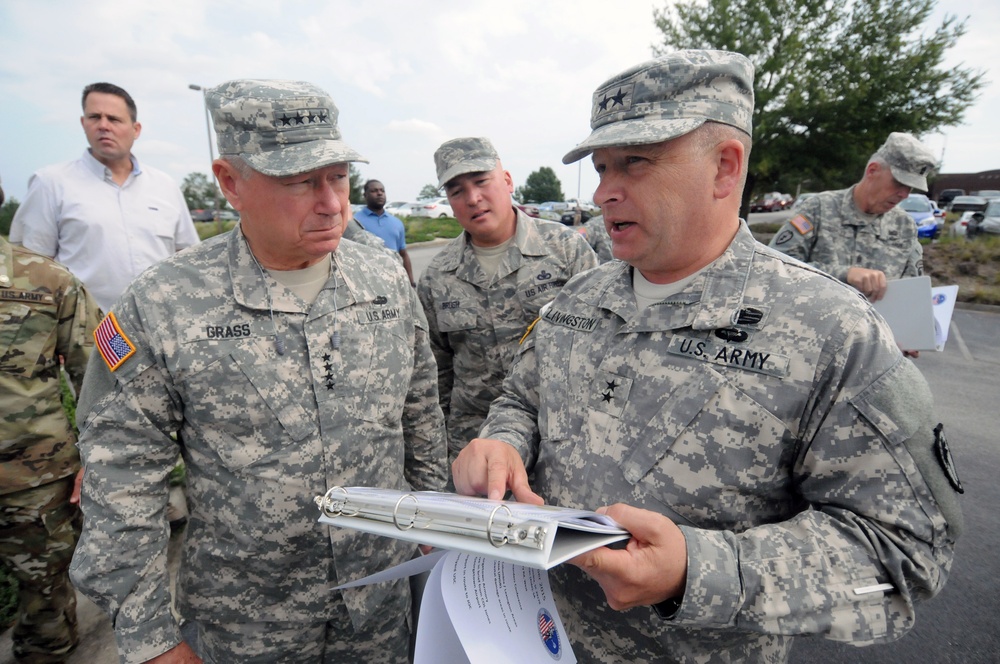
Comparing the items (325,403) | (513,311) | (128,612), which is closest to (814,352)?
(325,403)

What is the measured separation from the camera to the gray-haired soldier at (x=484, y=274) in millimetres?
2910

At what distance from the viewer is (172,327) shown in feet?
4.94

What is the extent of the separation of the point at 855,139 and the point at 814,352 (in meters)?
17.9

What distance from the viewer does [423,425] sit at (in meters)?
2.10

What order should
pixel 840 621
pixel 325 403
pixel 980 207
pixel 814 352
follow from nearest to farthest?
1. pixel 840 621
2. pixel 814 352
3. pixel 325 403
4. pixel 980 207

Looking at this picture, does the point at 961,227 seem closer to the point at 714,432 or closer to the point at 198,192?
the point at 714,432

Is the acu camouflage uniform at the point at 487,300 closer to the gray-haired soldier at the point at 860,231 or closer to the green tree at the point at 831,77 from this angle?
the gray-haired soldier at the point at 860,231

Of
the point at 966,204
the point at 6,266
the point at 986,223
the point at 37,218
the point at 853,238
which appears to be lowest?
the point at 966,204

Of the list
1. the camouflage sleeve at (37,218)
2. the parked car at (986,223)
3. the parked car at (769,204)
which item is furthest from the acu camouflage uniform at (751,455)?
the parked car at (769,204)

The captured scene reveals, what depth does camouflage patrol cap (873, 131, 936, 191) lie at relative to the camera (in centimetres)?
319

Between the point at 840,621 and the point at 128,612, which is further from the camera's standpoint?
the point at 128,612

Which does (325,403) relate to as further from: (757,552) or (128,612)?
(757,552)

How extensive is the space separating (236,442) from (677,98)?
1.40 meters

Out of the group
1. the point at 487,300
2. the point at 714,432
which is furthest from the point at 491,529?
the point at 487,300
